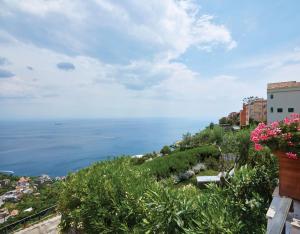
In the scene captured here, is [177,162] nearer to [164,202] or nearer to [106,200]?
[106,200]

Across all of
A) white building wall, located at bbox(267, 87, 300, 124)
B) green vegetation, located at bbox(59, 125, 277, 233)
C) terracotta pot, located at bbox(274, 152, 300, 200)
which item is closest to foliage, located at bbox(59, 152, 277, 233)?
green vegetation, located at bbox(59, 125, 277, 233)

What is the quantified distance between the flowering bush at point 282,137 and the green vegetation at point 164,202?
2.70 feet

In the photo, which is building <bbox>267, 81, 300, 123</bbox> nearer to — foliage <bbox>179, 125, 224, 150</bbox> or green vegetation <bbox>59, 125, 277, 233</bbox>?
foliage <bbox>179, 125, 224, 150</bbox>

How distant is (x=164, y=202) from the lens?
128 inches

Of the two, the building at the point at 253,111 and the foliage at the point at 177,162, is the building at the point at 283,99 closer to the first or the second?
the building at the point at 253,111

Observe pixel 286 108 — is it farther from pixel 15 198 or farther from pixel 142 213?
pixel 15 198

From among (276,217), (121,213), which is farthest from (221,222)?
(121,213)

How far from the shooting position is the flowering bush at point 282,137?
2571 mm

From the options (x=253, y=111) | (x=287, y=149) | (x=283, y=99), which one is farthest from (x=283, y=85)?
(x=287, y=149)

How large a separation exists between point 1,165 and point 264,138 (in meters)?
84.7

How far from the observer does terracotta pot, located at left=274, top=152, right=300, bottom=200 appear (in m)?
2.58

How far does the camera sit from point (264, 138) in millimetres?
2787

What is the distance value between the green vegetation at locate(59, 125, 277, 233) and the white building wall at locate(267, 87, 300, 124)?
2559cm

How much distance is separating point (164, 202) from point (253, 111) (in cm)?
4549
